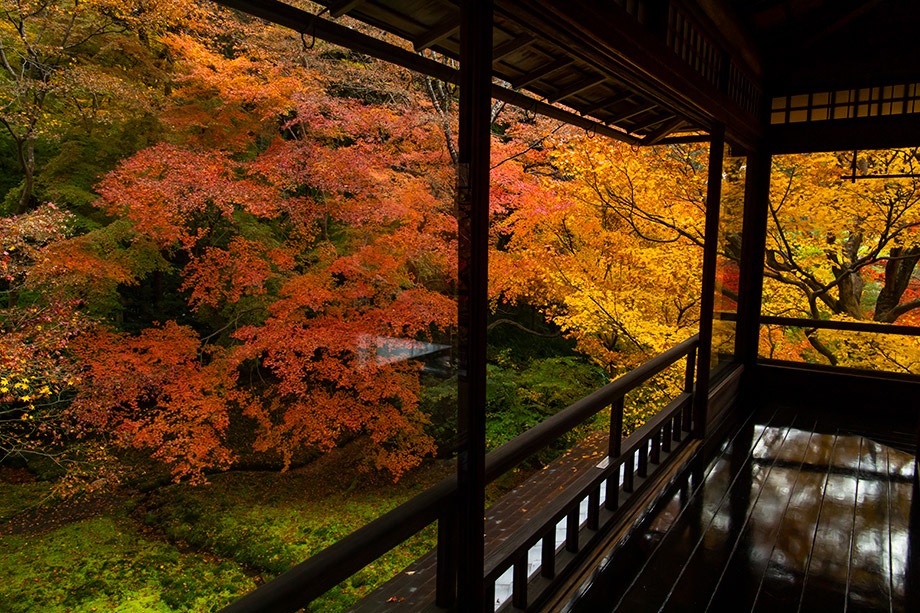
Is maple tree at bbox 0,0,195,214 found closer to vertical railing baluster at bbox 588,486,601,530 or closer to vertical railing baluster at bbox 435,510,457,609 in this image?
vertical railing baluster at bbox 435,510,457,609

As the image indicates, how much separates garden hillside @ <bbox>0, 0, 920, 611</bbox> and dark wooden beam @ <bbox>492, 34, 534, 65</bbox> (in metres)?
2.02

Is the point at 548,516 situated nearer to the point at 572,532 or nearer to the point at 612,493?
the point at 572,532

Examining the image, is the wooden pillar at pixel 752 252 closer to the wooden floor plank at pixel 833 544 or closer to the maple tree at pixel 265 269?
the wooden floor plank at pixel 833 544

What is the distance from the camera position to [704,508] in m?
2.63

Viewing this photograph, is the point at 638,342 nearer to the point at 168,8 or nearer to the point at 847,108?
the point at 847,108

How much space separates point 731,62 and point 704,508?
8.76ft

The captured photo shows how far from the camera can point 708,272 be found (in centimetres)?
326

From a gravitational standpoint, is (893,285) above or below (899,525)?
above

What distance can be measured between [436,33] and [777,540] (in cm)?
257

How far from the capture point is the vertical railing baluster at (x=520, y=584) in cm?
174

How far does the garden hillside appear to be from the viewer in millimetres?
2904

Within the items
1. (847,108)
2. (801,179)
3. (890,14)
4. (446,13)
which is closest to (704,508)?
(446,13)

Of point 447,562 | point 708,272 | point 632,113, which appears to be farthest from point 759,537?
point 632,113

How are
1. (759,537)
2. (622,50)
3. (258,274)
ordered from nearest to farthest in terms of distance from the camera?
(622,50)
(759,537)
(258,274)
